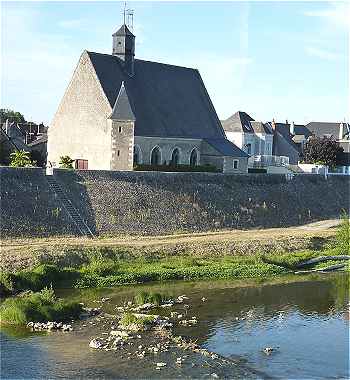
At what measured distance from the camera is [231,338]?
24.8 metres

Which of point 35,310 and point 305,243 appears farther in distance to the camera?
point 305,243

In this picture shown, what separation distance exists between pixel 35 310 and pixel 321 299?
43.0 ft

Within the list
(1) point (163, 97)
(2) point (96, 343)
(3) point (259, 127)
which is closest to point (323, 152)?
(3) point (259, 127)

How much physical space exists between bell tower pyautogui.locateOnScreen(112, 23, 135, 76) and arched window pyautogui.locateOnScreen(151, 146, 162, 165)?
588 centimetres

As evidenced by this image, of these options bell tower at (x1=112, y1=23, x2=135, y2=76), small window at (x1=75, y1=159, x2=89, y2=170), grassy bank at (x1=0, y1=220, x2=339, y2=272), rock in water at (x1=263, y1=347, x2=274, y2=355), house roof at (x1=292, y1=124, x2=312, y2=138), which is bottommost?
rock in water at (x1=263, y1=347, x2=274, y2=355)

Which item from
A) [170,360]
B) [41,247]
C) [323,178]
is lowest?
[170,360]

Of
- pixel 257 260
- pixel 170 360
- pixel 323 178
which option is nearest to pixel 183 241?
pixel 257 260

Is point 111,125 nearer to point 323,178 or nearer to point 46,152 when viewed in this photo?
point 46,152

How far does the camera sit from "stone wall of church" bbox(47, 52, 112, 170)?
45.8 meters

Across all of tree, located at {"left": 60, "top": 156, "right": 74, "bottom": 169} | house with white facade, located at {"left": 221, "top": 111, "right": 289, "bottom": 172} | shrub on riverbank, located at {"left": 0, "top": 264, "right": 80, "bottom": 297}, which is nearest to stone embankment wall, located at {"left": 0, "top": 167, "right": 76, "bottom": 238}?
tree, located at {"left": 60, "top": 156, "right": 74, "bottom": 169}

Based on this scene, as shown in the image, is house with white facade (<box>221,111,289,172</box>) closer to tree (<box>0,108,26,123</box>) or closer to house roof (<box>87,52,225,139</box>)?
house roof (<box>87,52,225,139</box>)

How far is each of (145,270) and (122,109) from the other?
1453 centimetres

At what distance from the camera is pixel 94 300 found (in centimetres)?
2947

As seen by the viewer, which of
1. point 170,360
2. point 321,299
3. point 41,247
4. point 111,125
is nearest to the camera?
point 170,360
